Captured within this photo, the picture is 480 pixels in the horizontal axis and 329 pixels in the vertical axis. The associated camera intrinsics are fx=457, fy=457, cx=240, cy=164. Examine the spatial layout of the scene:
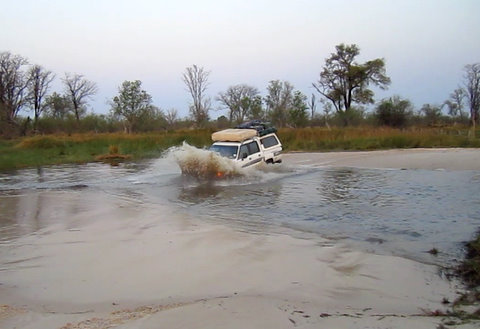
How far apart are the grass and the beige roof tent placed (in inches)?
614

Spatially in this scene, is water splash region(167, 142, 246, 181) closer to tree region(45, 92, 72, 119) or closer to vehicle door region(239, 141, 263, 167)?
vehicle door region(239, 141, 263, 167)

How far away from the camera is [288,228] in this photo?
33.6 ft

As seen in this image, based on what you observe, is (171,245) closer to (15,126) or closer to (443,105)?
(15,126)

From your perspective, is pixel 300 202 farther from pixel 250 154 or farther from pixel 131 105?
pixel 131 105

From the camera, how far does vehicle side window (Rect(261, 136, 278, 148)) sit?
791 inches

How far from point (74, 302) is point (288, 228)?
534 cm

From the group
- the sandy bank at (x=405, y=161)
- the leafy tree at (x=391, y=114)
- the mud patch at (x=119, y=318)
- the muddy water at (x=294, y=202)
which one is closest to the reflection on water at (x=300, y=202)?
the muddy water at (x=294, y=202)

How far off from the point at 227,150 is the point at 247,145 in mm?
956

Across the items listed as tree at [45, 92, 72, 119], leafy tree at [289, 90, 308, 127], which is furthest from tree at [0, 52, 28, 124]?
leafy tree at [289, 90, 308, 127]

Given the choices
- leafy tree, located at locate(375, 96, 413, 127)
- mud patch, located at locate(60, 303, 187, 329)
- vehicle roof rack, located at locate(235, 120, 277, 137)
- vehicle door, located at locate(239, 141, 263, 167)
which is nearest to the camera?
mud patch, located at locate(60, 303, 187, 329)

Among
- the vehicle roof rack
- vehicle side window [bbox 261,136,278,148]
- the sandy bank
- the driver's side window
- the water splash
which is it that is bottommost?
the sandy bank

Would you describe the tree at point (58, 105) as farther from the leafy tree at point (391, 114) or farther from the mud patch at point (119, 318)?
the mud patch at point (119, 318)

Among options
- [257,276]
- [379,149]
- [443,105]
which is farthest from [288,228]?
[443,105]

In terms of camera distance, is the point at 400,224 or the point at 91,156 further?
the point at 91,156
